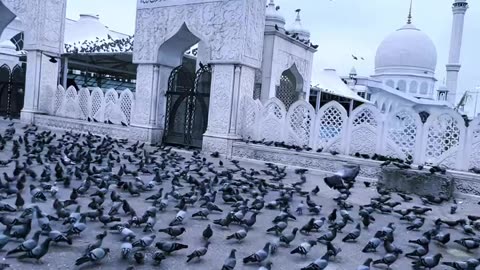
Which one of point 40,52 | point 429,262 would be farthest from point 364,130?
point 40,52

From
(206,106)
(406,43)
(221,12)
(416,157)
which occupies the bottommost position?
(416,157)

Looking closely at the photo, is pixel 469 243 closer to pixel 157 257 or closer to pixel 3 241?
pixel 157 257

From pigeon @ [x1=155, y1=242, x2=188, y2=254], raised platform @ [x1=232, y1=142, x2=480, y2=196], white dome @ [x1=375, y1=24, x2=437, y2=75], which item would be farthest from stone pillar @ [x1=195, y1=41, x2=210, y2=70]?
white dome @ [x1=375, y1=24, x2=437, y2=75]

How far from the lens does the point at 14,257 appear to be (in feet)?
9.46

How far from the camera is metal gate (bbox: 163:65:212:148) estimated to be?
10.5m

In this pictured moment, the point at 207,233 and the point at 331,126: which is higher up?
the point at 331,126

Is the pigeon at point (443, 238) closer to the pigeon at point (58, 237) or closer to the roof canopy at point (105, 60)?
the pigeon at point (58, 237)

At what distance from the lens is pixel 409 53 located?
34.0m

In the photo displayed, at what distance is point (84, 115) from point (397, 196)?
9.52 metres

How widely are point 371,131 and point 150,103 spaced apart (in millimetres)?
5770

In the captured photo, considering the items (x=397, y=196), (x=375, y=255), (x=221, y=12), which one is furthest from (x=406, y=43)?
(x=375, y=255)

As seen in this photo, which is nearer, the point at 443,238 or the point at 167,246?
the point at 167,246

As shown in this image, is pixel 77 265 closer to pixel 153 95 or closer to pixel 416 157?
pixel 416 157

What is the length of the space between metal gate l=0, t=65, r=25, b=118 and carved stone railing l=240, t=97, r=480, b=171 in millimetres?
10468
